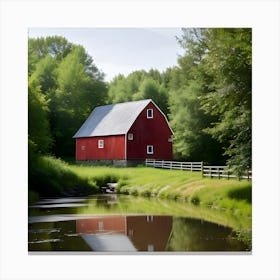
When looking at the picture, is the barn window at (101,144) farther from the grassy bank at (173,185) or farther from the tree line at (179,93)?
the tree line at (179,93)

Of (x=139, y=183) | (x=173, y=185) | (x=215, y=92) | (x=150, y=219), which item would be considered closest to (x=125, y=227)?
(x=150, y=219)

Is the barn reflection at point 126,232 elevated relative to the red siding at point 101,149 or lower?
lower

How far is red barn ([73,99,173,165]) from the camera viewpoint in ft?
39.8

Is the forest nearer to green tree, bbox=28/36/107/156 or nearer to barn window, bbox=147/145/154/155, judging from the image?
green tree, bbox=28/36/107/156

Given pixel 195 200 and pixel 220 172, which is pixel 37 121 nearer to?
pixel 195 200

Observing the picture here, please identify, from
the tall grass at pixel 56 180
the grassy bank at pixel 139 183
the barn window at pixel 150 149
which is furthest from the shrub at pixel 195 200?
the tall grass at pixel 56 180

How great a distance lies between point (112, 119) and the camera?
12.7 metres

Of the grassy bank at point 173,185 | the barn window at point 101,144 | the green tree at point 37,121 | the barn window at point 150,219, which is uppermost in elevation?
the green tree at point 37,121

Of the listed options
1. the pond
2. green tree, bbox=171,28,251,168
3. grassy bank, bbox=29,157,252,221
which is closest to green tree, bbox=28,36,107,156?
grassy bank, bbox=29,157,252,221

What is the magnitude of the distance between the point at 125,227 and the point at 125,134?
2328 mm

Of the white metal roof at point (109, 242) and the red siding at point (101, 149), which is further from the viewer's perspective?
the red siding at point (101, 149)

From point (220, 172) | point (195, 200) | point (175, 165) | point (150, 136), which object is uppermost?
point (150, 136)

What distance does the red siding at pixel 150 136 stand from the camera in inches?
476
